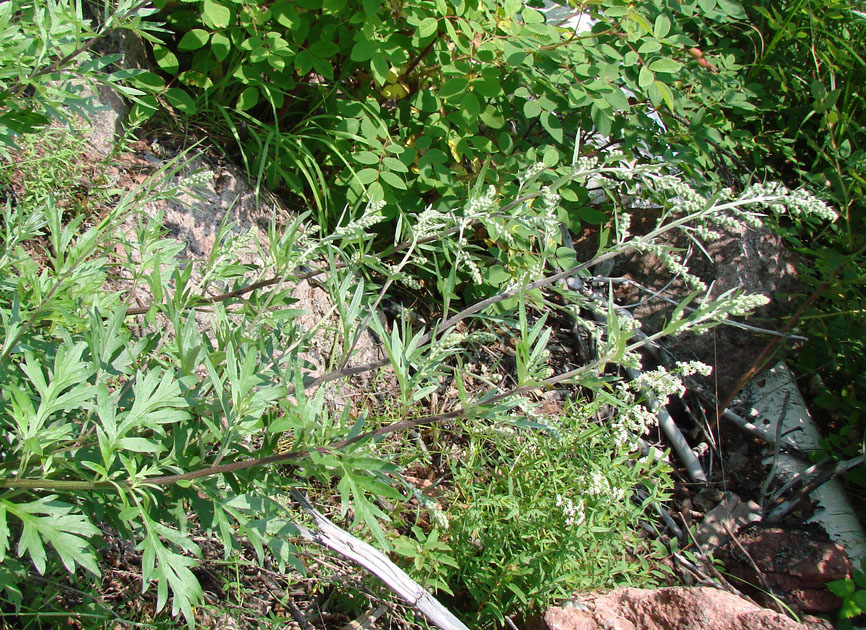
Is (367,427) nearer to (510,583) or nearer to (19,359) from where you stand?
(510,583)

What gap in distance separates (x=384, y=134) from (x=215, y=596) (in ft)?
6.74

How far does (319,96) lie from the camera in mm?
3383

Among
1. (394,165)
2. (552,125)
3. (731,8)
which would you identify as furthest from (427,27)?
(731,8)

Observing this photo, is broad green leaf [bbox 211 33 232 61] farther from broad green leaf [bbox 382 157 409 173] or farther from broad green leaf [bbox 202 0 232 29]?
broad green leaf [bbox 382 157 409 173]

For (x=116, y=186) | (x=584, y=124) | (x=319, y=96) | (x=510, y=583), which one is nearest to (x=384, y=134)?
(x=319, y=96)

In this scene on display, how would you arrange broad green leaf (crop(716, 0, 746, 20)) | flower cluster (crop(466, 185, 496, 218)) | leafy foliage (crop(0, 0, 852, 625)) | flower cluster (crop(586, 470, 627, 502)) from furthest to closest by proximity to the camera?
broad green leaf (crop(716, 0, 746, 20)) < flower cluster (crop(586, 470, 627, 502)) < flower cluster (crop(466, 185, 496, 218)) < leafy foliage (crop(0, 0, 852, 625))

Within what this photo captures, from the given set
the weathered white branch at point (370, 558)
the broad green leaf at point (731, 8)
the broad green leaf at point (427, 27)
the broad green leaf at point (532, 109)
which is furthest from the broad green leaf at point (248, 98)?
the broad green leaf at point (731, 8)

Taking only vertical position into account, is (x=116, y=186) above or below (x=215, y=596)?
above

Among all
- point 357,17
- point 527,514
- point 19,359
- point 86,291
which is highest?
point 357,17

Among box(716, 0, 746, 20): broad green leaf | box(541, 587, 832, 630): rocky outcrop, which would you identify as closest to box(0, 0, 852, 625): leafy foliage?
box(541, 587, 832, 630): rocky outcrop

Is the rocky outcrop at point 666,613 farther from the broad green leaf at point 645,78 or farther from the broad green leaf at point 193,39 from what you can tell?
the broad green leaf at point 193,39

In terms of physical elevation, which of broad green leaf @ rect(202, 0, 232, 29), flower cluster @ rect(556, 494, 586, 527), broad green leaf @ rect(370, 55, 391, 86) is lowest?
flower cluster @ rect(556, 494, 586, 527)

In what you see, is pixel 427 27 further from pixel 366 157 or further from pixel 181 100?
pixel 181 100

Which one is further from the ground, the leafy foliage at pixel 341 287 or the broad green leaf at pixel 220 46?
the broad green leaf at pixel 220 46
